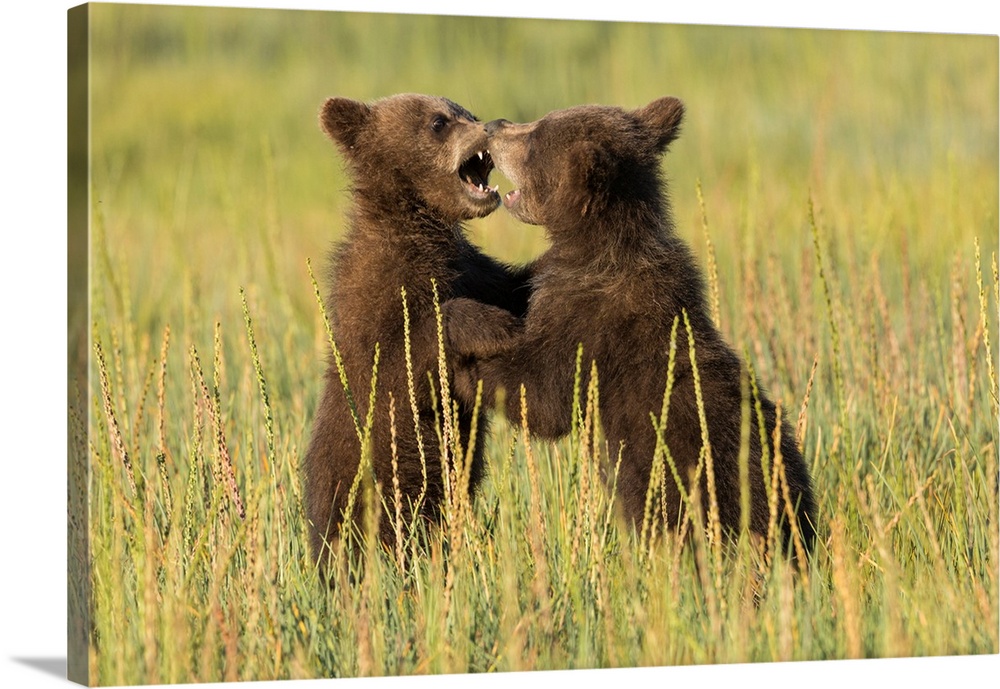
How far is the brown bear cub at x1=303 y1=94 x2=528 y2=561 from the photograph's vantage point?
6.50 meters

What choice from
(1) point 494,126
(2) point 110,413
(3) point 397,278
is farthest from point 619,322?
(2) point 110,413

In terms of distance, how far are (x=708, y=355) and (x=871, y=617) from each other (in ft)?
4.08

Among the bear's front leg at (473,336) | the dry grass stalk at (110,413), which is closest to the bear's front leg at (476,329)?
the bear's front leg at (473,336)

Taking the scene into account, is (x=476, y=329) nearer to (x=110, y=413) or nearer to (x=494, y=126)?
(x=494, y=126)

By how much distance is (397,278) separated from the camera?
21.6ft

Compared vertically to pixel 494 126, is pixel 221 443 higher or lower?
lower

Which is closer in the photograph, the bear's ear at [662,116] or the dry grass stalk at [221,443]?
the dry grass stalk at [221,443]

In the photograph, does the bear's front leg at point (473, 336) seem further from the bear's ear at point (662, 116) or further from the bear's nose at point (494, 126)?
the bear's ear at point (662, 116)

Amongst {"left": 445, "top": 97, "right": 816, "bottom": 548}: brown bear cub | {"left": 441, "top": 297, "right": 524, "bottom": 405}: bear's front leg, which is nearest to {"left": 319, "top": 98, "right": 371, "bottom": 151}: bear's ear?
{"left": 445, "top": 97, "right": 816, "bottom": 548}: brown bear cub

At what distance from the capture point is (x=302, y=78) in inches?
374

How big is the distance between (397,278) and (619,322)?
3.26 feet

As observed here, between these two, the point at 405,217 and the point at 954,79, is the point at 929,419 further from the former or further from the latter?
the point at 405,217

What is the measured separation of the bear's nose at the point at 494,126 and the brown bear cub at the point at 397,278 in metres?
0.05

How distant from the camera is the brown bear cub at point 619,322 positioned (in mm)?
6121
